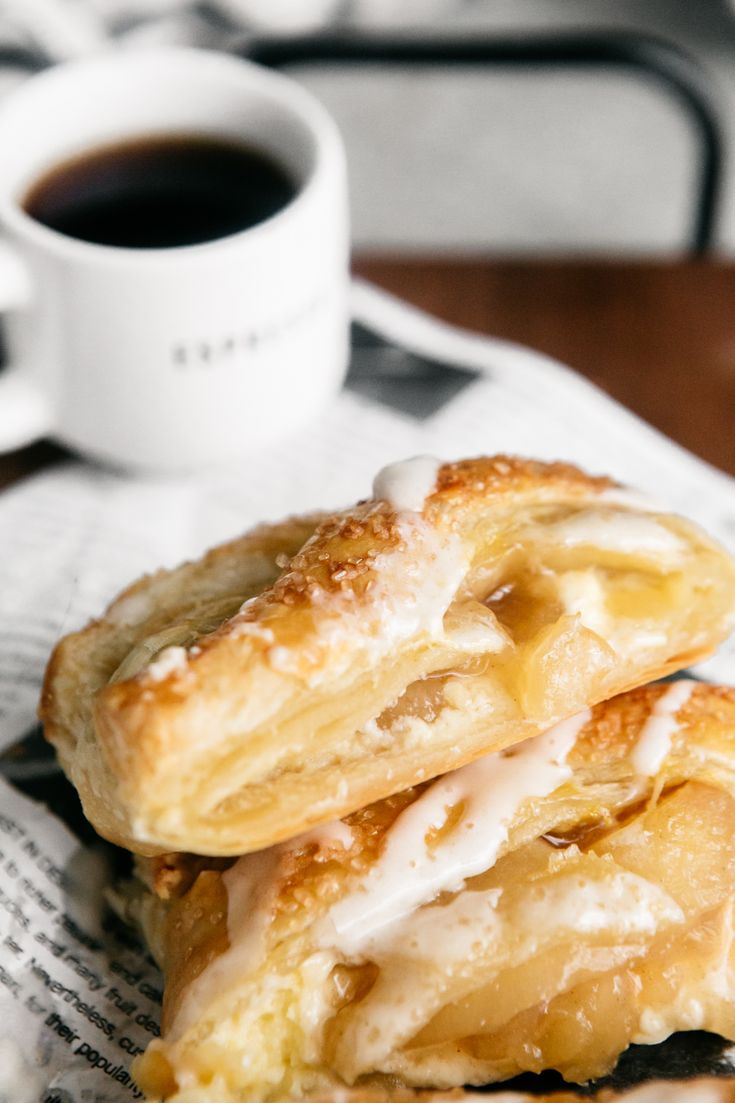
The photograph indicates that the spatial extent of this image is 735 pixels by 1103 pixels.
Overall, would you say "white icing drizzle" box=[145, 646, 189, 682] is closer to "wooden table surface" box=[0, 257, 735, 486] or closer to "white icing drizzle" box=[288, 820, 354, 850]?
"white icing drizzle" box=[288, 820, 354, 850]

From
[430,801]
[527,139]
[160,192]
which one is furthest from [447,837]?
[527,139]

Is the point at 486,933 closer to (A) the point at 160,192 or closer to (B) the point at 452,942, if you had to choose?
(B) the point at 452,942

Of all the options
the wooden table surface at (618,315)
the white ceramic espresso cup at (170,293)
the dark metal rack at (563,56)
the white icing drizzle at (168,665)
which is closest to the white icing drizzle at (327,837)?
the white icing drizzle at (168,665)

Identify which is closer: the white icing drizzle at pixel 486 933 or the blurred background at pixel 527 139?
the white icing drizzle at pixel 486 933

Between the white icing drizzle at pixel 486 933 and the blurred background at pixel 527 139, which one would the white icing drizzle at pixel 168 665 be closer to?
the white icing drizzle at pixel 486 933

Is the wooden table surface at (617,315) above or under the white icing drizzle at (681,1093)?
under
